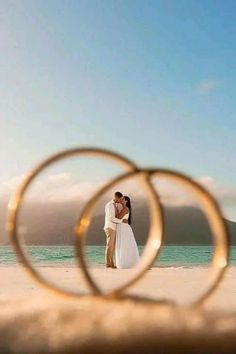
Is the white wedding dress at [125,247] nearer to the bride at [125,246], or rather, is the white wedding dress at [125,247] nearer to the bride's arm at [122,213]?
the bride at [125,246]

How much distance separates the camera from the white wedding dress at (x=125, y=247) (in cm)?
974

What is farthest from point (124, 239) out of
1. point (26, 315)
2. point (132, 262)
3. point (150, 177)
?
point (26, 315)

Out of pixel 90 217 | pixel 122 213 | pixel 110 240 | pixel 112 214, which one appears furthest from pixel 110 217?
pixel 90 217

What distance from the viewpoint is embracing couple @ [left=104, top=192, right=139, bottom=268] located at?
9320 mm

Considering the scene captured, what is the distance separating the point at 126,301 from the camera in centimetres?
277

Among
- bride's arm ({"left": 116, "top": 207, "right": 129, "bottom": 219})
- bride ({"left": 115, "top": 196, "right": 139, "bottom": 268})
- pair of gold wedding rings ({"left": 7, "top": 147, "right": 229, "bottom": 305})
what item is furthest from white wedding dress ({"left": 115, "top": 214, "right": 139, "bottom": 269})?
pair of gold wedding rings ({"left": 7, "top": 147, "right": 229, "bottom": 305})

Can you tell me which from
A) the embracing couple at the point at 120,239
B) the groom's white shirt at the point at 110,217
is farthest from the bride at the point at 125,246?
the groom's white shirt at the point at 110,217

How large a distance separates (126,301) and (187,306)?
291 millimetres

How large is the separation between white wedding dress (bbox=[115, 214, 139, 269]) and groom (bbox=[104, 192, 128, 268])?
0.09 meters

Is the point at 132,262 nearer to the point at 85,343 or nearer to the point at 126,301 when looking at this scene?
the point at 126,301

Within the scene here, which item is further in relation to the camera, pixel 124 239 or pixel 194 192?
pixel 124 239

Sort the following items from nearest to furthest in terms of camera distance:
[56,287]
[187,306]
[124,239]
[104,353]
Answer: [104,353] → [187,306] → [56,287] → [124,239]

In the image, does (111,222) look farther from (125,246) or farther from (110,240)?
(125,246)

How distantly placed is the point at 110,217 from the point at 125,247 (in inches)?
32.9
